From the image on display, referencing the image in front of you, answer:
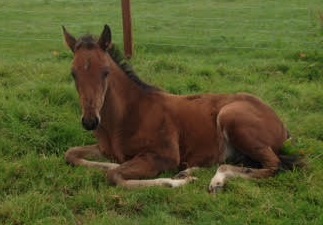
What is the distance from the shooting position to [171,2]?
829 inches

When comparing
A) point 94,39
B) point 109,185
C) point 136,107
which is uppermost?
point 94,39

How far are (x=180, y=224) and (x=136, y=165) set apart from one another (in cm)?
118

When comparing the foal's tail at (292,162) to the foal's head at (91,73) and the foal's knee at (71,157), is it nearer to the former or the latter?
the foal's head at (91,73)

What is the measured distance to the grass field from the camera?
5.04m

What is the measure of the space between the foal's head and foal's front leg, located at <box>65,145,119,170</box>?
745 mm

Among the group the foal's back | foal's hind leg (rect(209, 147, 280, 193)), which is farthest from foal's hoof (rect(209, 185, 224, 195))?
the foal's back

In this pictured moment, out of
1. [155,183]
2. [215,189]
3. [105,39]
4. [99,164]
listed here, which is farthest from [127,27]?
[215,189]

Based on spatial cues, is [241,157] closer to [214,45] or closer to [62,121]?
[62,121]

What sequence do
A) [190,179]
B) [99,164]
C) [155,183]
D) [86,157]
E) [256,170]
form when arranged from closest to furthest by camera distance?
[155,183], [190,179], [256,170], [99,164], [86,157]

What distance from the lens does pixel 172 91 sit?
870 centimetres

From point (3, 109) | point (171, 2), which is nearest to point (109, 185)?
point (3, 109)

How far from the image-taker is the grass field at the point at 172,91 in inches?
198

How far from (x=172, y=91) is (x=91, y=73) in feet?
10.6

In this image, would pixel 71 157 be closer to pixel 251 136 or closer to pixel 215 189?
pixel 215 189
